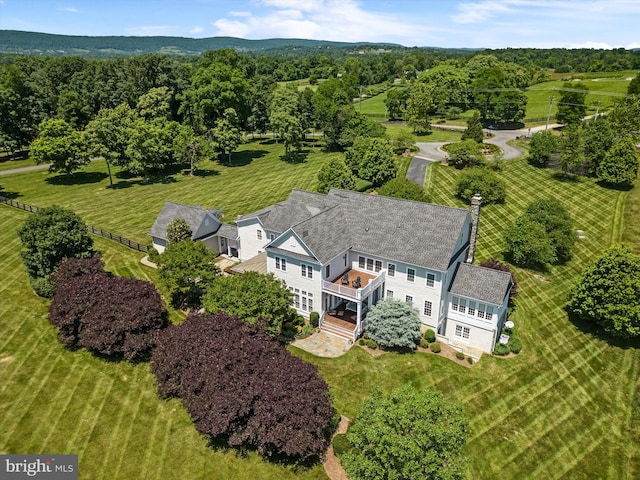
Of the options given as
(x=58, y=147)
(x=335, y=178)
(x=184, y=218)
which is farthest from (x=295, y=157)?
(x=184, y=218)

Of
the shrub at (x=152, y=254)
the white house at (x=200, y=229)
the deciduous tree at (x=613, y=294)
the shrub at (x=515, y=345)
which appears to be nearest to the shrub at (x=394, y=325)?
the shrub at (x=515, y=345)

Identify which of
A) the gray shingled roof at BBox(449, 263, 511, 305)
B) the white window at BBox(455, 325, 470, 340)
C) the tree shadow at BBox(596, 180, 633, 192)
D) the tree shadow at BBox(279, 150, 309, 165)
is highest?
the gray shingled roof at BBox(449, 263, 511, 305)

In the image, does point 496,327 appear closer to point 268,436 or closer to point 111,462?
point 268,436

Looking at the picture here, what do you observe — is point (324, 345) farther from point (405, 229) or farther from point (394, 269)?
point (405, 229)

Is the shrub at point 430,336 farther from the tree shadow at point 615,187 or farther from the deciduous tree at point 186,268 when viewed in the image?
the tree shadow at point 615,187

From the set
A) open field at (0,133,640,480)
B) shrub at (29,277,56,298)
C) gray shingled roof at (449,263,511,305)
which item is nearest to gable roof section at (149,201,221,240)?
open field at (0,133,640,480)

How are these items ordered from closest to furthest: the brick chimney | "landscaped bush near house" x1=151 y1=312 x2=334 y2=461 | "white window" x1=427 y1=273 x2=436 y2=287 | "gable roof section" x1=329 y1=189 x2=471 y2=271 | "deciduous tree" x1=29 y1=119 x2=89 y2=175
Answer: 1. "landscaped bush near house" x1=151 y1=312 x2=334 y2=461
2. "white window" x1=427 y1=273 x2=436 y2=287
3. "gable roof section" x1=329 y1=189 x2=471 y2=271
4. the brick chimney
5. "deciduous tree" x1=29 y1=119 x2=89 y2=175

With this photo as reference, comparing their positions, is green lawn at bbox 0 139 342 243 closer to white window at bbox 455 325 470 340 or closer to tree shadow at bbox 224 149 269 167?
tree shadow at bbox 224 149 269 167
